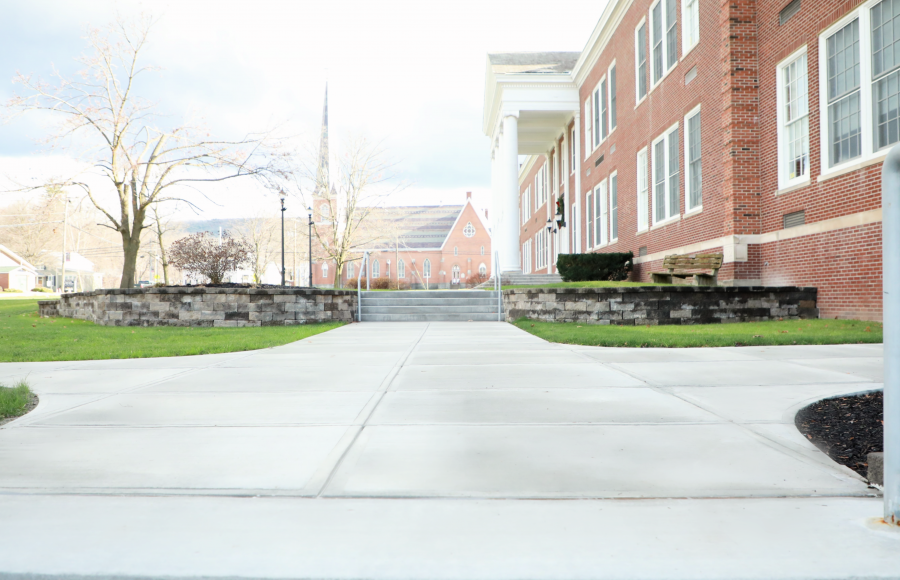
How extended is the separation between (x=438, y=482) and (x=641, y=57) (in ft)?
63.9

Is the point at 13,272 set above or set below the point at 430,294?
above

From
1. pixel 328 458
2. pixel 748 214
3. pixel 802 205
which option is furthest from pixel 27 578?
pixel 748 214

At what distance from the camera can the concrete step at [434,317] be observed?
49.3 feet

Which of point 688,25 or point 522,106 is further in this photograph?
point 522,106

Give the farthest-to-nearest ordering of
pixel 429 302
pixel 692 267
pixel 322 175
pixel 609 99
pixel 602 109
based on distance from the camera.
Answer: pixel 322 175 → pixel 602 109 → pixel 609 99 → pixel 429 302 → pixel 692 267

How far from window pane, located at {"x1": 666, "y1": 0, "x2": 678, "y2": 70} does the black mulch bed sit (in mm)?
14583

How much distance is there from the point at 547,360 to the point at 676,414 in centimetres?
283

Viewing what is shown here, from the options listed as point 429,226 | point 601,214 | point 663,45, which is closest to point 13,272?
point 429,226

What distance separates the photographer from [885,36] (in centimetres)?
962

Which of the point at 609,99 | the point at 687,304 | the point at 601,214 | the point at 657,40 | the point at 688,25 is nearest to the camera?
the point at 687,304

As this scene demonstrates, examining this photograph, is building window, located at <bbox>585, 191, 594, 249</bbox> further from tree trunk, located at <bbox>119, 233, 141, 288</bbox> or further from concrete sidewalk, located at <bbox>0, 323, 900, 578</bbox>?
concrete sidewalk, located at <bbox>0, 323, 900, 578</bbox>

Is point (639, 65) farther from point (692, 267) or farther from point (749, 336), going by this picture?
point (749, 336)

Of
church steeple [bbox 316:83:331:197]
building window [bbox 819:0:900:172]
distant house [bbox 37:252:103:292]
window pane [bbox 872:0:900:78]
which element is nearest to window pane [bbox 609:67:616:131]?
building window [bbox 819:0:900:172]

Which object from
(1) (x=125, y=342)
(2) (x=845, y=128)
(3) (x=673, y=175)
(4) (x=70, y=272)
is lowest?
(1) (x=125, y=342)
